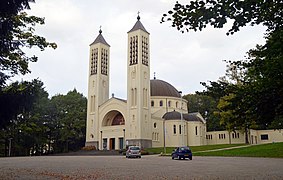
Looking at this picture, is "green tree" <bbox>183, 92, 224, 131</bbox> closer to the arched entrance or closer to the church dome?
the church dome

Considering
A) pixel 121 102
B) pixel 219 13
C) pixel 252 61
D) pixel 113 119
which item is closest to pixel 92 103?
pixel 113 119

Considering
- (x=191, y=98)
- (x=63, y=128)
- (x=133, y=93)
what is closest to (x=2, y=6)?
(x=133, y=93)

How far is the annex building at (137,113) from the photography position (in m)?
57.8

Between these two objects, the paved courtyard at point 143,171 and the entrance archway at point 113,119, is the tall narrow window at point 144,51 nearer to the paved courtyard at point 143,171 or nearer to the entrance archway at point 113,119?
the entrance archway at point 113,119

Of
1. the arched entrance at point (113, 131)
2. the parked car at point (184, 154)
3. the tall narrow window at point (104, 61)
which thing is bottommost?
the parked car at point (184, 154)

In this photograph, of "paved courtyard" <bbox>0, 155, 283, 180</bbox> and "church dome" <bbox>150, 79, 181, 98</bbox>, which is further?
"church dome" <bbox>150, 79, 181, 98</bbox>

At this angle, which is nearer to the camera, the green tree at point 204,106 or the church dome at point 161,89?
the church dome at point 161,89

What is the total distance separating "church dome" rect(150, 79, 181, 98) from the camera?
225 feet

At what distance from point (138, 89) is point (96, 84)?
1082 cm

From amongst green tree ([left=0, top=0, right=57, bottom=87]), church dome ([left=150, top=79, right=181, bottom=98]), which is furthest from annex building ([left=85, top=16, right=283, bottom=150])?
green tree ([left=0, top=0, right=57, bottom=87])

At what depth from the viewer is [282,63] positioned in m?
7.01

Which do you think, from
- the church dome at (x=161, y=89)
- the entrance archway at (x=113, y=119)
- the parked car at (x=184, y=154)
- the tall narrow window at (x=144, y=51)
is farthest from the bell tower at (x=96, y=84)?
the parked car at (x=184, y=154)

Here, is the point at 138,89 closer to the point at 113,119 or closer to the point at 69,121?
the point at 113,119

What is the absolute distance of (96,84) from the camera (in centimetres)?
6450
